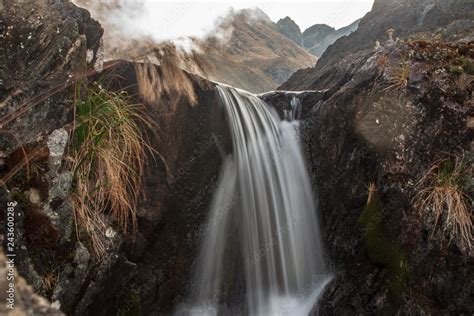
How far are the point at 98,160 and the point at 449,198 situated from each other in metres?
4.39

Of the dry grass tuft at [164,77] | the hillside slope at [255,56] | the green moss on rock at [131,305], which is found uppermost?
the hillside slope at [255,56]

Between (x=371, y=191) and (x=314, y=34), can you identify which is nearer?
(x=371, y=191)

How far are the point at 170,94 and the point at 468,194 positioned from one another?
4435 mm

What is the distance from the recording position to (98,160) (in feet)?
13.1

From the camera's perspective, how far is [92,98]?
4.16m

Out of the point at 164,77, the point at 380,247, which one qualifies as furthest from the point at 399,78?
the point at 164,77

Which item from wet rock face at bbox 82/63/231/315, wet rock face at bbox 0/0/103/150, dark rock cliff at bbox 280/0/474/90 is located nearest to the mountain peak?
dark rock cliff at bbox 280/0/474/90

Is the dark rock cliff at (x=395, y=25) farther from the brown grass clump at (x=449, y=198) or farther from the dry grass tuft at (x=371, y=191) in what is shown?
the brown grass clump at (x=449, y=198)

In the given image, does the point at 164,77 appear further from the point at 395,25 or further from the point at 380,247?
the point at 395,25

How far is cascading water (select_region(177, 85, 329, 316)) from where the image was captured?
599 cm

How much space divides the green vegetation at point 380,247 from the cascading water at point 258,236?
1.10 metres

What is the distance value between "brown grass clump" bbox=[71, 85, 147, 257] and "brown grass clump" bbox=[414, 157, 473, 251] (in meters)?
3.95

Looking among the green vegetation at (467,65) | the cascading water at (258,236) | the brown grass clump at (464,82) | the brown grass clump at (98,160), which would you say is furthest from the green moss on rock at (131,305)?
the green vegetation at (467,65)

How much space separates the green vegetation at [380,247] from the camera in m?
5.02
